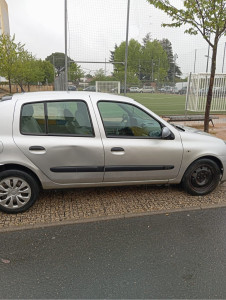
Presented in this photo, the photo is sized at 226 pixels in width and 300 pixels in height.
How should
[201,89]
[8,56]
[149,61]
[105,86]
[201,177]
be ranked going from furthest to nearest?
[149,61] < [8,56] < [105,86] < [201,89] < [201,177]

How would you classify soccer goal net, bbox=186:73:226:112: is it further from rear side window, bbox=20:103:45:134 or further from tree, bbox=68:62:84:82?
rear side window, bbox=20:103:45:134

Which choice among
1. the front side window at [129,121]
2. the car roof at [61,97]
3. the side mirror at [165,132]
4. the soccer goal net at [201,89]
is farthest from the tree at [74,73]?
the side mirror at [165,132]

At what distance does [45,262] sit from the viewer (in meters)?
2.39

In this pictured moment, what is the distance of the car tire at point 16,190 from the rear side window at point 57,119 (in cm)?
57

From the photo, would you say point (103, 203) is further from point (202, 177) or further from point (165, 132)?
point (202, 177)

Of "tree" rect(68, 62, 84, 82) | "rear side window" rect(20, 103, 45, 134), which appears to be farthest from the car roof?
"tree" rect(68, 62, 84, 82)

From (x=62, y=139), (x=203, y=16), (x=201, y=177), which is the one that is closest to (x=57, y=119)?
(x=62, y=139)

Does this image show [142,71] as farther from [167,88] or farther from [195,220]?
[195,220]

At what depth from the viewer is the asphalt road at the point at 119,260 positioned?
2072 millimetres

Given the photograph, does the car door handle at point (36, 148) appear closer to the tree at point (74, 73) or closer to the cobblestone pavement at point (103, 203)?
the cobblestone pavement at point (103, 203)

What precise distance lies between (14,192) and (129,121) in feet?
6.02

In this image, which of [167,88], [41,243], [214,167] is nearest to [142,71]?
[167,88]

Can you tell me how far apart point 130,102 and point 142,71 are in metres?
22.7

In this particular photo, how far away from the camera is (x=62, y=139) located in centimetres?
315
